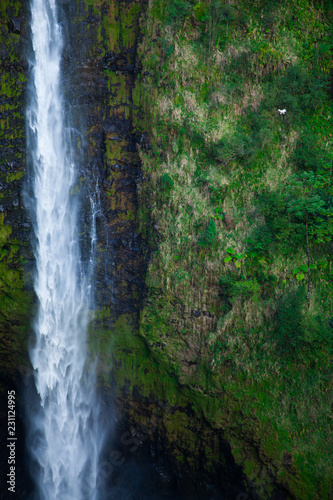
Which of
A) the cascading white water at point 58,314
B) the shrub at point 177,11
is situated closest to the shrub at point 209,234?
the cascading white water at point 58,314

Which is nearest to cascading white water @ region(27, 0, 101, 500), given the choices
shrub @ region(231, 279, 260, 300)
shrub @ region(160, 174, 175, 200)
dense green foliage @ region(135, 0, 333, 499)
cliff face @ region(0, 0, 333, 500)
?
cliff face @ region(0, 0, 333, 500)

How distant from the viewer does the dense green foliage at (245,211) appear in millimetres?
8633

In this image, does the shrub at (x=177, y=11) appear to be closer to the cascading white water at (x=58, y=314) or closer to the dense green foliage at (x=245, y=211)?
the dense green foliage at (x=245, y=211)

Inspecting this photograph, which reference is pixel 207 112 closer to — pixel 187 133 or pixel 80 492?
pixel 187 133

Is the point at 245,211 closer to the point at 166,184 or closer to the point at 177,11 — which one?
the point at 166,184

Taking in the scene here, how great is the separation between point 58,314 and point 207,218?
4877mm

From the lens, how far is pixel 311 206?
839 centimetres

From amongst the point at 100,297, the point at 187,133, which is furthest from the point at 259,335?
the point at 187,133

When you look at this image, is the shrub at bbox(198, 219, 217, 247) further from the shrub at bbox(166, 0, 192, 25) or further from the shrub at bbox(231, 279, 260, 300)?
the shrub at bbox(166, 0, 192, 25)

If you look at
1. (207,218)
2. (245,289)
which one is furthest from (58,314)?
(245,289)

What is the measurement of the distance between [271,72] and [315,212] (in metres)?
3.73

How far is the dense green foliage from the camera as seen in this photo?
28.3 feet

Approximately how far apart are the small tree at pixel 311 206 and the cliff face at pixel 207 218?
0.14ft

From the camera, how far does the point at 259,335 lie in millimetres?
8969
